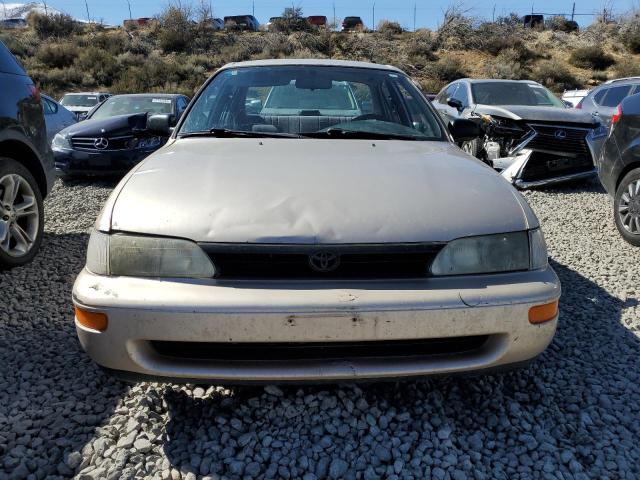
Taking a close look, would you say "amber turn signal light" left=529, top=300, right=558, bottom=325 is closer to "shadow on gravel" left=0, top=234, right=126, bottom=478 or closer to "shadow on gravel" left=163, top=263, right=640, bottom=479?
"shadow on gravel" left=163, top=263, right=640, bottom=479

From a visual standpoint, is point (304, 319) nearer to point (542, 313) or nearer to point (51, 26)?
point (542, 313)

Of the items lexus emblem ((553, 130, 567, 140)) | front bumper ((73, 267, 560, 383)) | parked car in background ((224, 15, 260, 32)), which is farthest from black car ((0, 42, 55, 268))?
parked car in background ((224, 15, 260, 32))

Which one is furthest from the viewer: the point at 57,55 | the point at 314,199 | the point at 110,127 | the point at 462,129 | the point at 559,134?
the point at 57,55

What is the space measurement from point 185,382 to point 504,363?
1.18 m

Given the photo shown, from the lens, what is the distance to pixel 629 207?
15.1 feet

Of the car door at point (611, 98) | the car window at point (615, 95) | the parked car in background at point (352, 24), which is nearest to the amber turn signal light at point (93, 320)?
the car door at point (611, 98)

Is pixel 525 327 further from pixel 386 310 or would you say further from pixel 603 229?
pixel 603 229

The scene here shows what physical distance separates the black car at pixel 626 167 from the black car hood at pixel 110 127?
221 inches

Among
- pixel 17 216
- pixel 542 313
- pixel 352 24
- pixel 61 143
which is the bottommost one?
pixel 61 143

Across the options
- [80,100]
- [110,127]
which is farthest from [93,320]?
[80,100]

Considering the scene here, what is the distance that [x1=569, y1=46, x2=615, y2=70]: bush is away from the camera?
29.0 meters

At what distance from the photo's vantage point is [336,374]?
6.01ft

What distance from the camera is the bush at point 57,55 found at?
29000 mm

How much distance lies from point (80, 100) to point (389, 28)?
26.6 meters
